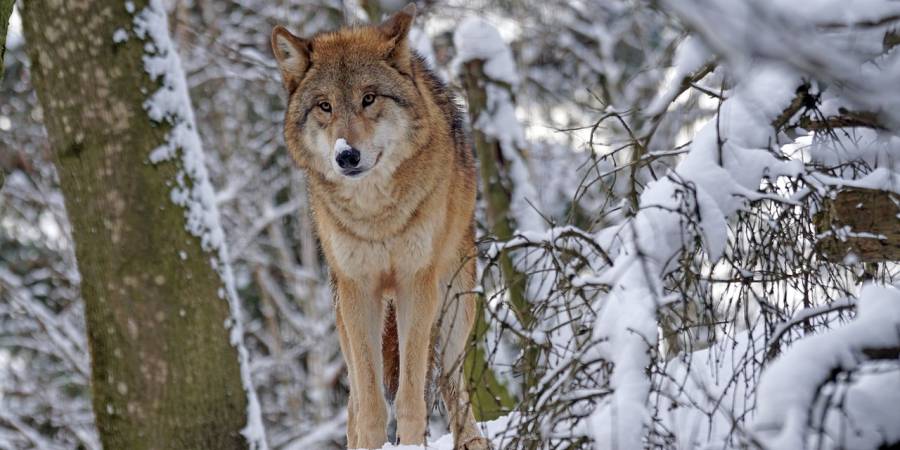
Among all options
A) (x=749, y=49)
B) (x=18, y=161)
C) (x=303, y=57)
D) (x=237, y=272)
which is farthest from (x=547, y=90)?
(x=749, y=49)

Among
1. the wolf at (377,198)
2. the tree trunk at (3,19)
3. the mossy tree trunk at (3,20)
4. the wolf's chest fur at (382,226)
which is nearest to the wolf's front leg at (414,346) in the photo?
the wolf at (377,198)

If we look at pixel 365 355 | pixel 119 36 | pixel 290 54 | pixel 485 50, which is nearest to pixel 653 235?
pixel 365 355

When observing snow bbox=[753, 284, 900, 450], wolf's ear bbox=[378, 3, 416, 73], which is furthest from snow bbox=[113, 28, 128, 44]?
snow bbox=[753, 284, 900, 450]

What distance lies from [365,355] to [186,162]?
138cm

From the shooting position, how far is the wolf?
16.8ft

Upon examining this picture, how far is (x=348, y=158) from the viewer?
5027 millimetres

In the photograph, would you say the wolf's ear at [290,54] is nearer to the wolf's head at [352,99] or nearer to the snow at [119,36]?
the wolf's head at [352,99]

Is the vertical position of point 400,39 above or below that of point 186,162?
above

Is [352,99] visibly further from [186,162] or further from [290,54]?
[186,162]

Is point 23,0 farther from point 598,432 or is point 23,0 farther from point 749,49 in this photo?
point 749,49

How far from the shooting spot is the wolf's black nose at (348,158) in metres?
5.02

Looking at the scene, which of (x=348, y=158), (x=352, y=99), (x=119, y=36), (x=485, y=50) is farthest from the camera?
(x=485, y=50)

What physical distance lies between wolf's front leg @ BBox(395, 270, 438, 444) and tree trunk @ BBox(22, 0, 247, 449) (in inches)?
36.4

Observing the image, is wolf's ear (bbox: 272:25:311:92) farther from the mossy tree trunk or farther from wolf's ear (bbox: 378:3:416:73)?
the mossy tree trunk
